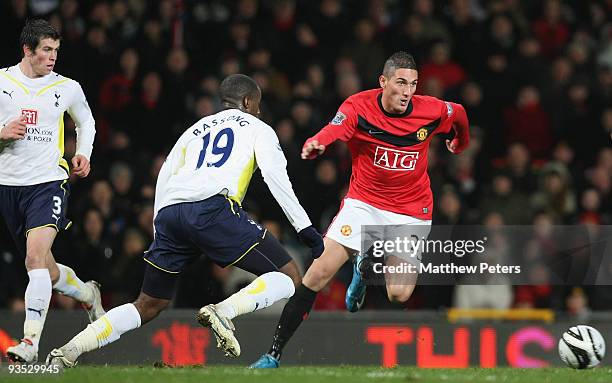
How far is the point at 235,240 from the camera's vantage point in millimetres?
8203

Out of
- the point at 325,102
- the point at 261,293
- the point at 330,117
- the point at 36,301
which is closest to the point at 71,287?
the point at 36,301

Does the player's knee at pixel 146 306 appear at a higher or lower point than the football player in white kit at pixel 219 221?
lower

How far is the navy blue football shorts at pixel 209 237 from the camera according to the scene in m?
8.17

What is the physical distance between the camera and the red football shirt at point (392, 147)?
933 centimetres

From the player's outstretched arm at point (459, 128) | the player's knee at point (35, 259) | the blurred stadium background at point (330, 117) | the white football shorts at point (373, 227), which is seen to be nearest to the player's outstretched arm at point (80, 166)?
the player's knee at point (35, 259)

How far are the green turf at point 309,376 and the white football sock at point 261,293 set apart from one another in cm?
43

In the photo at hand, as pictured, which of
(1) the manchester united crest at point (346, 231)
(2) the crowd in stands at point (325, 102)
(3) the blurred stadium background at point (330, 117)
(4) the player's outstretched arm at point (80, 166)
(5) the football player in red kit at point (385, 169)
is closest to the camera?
(4) the player's outstretched arm at point (80, 166)

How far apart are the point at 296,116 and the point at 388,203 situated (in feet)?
14.1

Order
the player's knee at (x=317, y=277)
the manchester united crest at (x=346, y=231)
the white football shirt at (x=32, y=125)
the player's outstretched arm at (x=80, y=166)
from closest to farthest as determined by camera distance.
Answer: the white football shirt at (x=32, y=125), the player's outstretched arm at (x=80, y=166), the player's knee at (x=317, y=277), the manchester united crest at (x=346, y=231)

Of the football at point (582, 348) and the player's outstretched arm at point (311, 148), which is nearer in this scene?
the player's outstretched arm at point (311, 148)

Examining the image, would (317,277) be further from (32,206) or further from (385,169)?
(32,206)

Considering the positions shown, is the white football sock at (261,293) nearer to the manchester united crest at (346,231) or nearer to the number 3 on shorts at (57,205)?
the manchester united crest at (346,231)

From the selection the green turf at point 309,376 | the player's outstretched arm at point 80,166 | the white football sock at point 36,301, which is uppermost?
the player's outstretched arm at point 80,166

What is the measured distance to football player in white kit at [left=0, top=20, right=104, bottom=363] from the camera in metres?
8.51
